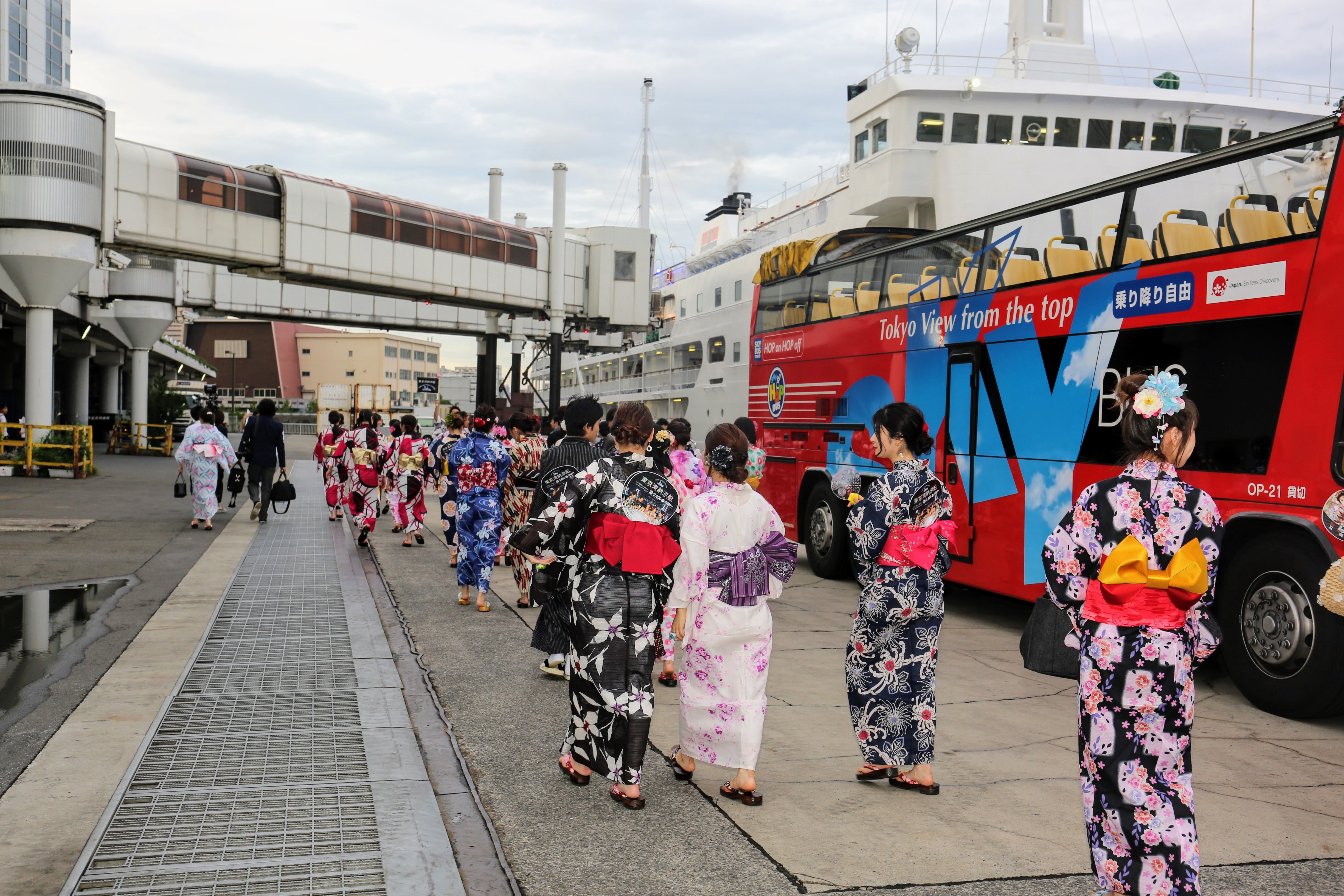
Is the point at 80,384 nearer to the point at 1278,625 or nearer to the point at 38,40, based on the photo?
the point at 1278,625

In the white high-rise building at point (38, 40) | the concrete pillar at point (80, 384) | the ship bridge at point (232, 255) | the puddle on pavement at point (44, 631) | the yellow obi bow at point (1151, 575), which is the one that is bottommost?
the puddle on pavement at point (44, 631)

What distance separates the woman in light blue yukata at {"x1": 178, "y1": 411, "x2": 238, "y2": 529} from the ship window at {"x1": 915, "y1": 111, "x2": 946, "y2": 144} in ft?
55.3

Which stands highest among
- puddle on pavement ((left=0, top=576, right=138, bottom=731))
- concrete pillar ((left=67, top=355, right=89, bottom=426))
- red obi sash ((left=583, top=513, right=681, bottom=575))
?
concrete pillar ((left=67, top=355, right=89, bottom=426))

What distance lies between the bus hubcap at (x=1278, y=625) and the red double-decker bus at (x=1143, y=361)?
0.04ft

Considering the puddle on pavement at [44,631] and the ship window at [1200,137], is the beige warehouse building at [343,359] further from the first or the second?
the puddle on pavement at [44,631]

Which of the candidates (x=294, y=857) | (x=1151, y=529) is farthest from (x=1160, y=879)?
(x=294, y=857)

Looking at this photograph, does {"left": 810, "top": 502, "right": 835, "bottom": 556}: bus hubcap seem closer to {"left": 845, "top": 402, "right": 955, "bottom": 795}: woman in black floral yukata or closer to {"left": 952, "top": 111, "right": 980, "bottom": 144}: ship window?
{"left": 845, "top": 402, "right": 955, "bottom": 795}: woman in black floral yukata

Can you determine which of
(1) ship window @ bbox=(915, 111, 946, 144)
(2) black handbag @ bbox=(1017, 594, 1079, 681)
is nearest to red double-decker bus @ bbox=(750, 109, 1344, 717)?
(2) black handbag @ bbox=(1017, 594, 1079, 681)

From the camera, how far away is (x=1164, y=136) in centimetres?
2277

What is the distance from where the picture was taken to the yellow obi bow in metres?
3.04

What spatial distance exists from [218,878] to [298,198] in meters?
25.8

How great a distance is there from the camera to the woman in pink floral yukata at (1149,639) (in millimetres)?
3062

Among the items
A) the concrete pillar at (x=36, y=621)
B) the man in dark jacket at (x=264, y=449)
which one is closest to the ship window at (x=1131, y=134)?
the man in dark jacket at (x=264, y=449)

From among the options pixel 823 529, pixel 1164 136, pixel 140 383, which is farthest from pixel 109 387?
pixel 823 529
